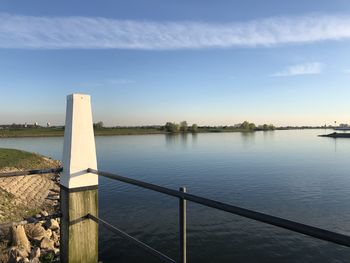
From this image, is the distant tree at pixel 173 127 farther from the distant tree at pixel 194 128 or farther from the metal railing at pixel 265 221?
the metal railing at pixel 265 221

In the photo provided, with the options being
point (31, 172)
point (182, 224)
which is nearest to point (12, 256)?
point (31, 172)

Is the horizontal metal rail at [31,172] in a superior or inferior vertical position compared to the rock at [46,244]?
superior

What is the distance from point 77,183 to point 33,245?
6.33 meters

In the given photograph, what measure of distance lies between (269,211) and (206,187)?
6805 mm

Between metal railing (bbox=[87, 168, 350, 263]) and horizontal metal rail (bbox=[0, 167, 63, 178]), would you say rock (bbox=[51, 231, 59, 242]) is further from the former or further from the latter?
metal railing (bbox=[87, 168, 350, 263])

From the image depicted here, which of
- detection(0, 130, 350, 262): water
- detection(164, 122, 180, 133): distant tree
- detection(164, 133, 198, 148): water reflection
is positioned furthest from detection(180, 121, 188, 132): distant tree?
detection(0, 130, 350, 262): water

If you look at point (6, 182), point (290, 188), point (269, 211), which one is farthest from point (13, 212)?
point (290, 188)

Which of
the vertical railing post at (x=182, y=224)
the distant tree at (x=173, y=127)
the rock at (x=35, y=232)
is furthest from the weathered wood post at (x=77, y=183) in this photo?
the distant tree at (x=173, y=127)

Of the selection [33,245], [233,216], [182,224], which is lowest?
[233,216]

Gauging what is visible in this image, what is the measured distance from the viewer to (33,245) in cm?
945

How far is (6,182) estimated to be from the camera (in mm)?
18297

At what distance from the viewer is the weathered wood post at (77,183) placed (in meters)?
4.46

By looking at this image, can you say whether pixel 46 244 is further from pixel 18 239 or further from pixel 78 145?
pixel 78 145

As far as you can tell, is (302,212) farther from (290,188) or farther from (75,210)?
(75,210)
